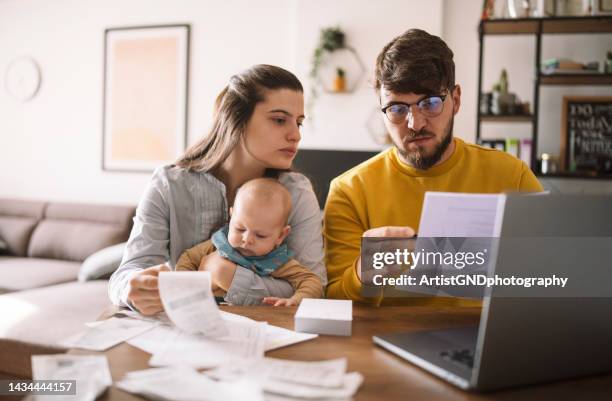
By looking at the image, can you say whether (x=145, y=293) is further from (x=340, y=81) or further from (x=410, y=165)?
(x=340, y=81)

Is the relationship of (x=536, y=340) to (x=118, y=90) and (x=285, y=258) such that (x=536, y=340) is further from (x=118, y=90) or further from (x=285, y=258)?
(x=118, y=90)

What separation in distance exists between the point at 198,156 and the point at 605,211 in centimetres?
117

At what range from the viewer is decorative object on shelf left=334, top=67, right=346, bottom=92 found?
3543 mm

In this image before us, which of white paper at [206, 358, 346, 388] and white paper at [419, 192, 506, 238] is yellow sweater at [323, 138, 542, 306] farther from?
white paper at [206, 358, 346, 388]

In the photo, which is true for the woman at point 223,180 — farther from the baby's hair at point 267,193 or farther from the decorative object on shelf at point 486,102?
the decorative object on shelf at point 486,102

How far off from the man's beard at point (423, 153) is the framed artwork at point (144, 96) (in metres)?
2.80

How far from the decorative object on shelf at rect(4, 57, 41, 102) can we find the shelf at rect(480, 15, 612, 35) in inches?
147

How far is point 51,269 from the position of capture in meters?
3.50

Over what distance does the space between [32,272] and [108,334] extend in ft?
9.23

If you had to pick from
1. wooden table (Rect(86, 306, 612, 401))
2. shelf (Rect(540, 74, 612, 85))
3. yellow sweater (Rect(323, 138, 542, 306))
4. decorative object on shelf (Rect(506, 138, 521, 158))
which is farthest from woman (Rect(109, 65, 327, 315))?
shelf (Rect(540, 74, 612, 85))

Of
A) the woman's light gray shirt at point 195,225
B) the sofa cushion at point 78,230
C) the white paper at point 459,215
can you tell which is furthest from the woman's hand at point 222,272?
the sofa cushion at point 78,230

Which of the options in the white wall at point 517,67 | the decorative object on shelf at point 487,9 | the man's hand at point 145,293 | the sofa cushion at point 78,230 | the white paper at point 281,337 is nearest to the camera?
the white paper at point 281,337

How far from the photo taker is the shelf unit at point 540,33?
3016 mm

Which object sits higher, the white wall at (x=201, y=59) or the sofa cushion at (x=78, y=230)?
the white wall at (x=201, y=59)
